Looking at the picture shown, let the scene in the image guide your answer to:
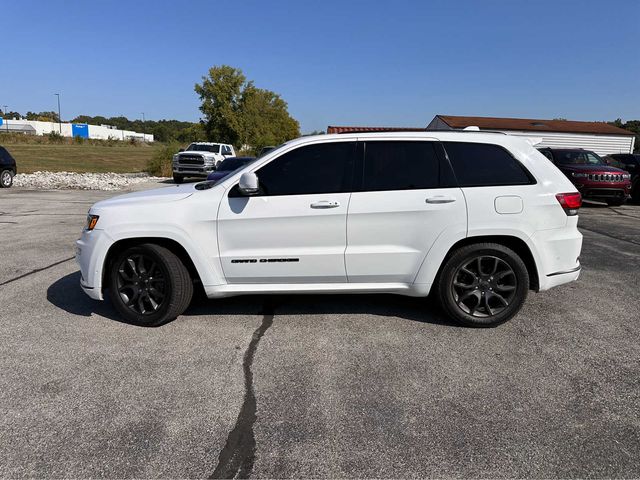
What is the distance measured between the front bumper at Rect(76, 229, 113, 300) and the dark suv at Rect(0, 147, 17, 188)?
17726mm

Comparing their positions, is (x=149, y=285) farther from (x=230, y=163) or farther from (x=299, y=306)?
(x=230, y=163)

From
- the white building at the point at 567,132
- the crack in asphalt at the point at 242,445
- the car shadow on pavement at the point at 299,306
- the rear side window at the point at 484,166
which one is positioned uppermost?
the white building at the point at 567,132

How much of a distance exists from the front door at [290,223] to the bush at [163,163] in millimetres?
25030

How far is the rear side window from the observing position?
4.10 meters

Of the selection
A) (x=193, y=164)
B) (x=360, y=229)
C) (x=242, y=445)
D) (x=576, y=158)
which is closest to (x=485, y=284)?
(x=360, y=229)

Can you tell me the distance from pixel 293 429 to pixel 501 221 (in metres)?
2.61

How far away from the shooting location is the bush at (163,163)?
27469 millimetres

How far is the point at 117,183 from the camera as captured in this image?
2114 cm

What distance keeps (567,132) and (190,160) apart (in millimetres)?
26984

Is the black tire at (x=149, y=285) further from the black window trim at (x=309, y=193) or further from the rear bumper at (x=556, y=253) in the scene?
the rear bumper at (x=556, y=253)

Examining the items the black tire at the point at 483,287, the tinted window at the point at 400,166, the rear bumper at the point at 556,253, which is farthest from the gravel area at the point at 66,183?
the rear bumper at the point at 556,253

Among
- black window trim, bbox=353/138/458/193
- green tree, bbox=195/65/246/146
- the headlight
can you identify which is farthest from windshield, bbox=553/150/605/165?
green tree, bbox=195/65/246/146

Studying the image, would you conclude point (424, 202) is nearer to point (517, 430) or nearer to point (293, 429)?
point (517, 430)

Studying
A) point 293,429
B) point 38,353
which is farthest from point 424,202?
point 38,353
